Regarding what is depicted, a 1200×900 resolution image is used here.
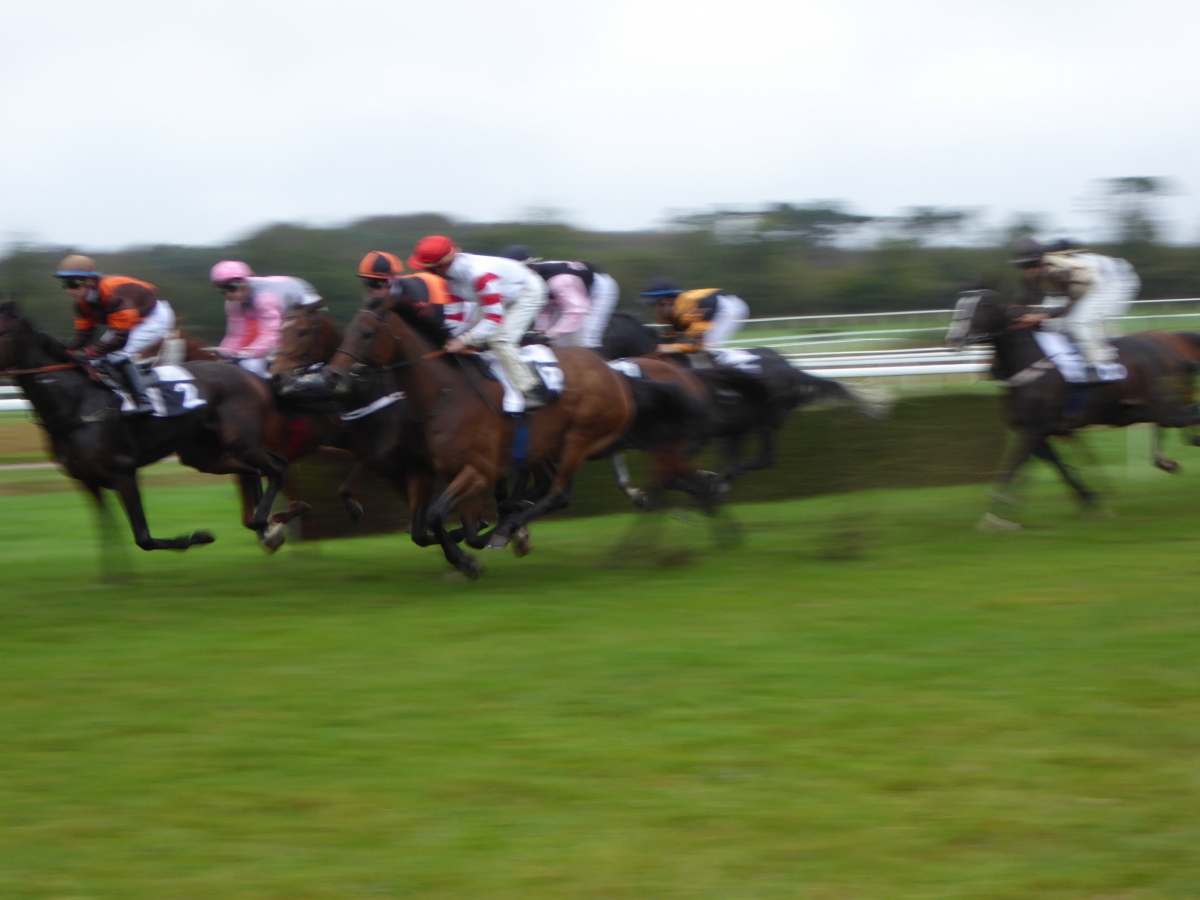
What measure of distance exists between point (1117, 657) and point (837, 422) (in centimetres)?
599

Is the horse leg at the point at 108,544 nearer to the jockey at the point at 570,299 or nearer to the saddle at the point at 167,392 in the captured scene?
the saddle at the point at 167,392

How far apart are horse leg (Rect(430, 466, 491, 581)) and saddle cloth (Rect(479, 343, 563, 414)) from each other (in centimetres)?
45

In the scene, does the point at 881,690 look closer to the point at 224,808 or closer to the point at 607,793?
the point at 607,793

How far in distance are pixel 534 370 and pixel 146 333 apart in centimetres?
225

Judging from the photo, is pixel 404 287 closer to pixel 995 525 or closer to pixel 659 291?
pixel 659 291

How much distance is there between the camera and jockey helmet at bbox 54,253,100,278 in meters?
7.08

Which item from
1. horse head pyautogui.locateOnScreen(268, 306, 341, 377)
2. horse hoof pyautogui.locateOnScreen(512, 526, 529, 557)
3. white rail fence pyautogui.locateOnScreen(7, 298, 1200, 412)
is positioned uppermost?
horse head pyautogui.locateOnScreen(268, 306, 341, 377)

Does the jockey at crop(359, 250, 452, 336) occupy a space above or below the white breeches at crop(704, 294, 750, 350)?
above

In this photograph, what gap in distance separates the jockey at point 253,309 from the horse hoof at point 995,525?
181 inches

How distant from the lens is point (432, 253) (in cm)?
675

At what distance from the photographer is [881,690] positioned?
14.5 ft

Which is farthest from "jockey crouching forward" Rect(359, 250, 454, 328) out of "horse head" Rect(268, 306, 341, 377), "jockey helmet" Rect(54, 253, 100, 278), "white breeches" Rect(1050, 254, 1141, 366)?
"white breeches" Rect(1050, 254, 1141, 366)

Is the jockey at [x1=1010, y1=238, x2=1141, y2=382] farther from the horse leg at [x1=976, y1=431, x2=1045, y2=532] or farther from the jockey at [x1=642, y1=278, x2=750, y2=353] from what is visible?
the jockey at [x1=642, y1=278, x2=750, y2=353]

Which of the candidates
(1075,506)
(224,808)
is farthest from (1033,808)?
(1075,506)
